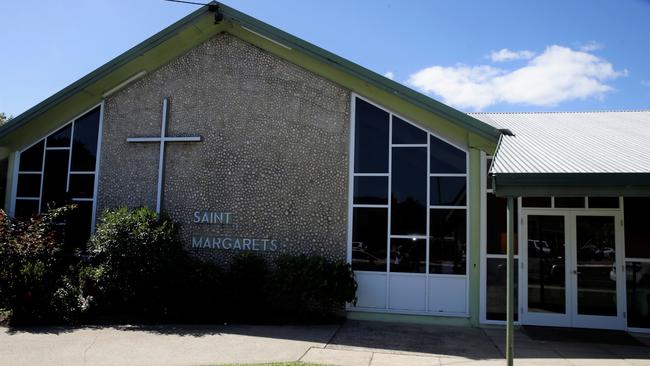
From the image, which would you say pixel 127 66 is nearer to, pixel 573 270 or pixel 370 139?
pixel 370 139

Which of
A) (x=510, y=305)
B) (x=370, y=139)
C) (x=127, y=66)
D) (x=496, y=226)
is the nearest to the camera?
(x=510, y=305)

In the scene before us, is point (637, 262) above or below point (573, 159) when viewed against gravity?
below

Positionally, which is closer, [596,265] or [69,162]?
[596,265]

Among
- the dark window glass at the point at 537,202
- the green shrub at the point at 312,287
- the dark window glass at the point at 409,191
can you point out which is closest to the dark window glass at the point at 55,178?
the green shrub at the point at 312,287

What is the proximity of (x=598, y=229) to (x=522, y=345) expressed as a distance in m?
3.42

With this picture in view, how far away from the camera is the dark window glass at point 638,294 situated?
9805 millimetres

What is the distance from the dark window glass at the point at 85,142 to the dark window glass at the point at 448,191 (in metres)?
8.64

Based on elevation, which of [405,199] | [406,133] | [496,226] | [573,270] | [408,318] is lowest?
[408,318]

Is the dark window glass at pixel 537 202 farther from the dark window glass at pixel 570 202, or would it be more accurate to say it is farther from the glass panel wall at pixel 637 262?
the glass panel wall at pixel 637 262

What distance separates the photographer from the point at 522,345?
8.38 meters

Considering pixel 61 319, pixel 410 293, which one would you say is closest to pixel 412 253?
pixel 410 293

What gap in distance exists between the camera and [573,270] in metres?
10.0

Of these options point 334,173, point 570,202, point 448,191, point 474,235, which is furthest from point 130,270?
point 570,202

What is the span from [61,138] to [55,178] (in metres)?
1.09
